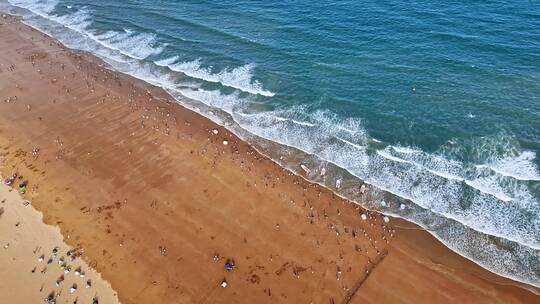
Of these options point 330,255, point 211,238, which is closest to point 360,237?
point 330,255

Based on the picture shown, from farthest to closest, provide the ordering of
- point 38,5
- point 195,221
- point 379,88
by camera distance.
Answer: point 38,5 < point 379,88 < point 195,221

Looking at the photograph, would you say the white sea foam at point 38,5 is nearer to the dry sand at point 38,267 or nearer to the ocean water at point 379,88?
the ocean water at point 379,88

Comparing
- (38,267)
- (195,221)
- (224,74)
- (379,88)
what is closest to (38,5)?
(224,74)

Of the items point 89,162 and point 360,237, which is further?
point 89,162

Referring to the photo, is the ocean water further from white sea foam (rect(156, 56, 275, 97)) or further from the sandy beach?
the sandy beach

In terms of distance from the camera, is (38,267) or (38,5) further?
(38,5)

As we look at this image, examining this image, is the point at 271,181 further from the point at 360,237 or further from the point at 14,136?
the point at 14,136

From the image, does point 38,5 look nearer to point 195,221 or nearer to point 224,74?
point 224,74
